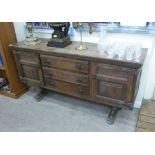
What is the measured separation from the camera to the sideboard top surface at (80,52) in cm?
149

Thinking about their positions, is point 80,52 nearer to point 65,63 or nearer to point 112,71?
point 65,63

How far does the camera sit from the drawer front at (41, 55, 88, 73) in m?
1.71

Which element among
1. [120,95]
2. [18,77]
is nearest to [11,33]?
[18,77]

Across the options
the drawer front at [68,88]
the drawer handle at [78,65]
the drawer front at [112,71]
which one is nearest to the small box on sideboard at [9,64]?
the drawer front at [68,88]

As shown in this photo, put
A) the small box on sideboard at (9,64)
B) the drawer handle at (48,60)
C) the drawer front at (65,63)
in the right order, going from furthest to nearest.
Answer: the small box on sideboard at (9,64) < the drawer handle at (48,60) < the drawer front at (65,63)

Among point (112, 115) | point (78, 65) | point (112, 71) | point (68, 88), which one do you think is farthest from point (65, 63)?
point (112, 115)

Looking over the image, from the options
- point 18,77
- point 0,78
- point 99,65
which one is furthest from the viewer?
point 0,78

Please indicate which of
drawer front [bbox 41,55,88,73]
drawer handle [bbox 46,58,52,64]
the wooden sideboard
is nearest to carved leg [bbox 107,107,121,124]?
the wooden sideboard

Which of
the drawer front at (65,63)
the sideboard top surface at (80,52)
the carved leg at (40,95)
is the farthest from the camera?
the carved leg at (40,95)

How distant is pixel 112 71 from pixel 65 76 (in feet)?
1.76

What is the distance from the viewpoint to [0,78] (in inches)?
101

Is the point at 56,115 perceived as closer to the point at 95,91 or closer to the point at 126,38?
the point at 95,91

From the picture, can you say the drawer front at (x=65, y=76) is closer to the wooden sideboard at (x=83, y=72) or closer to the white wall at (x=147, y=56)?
the wooden sideboard at (x=83, y=72)
